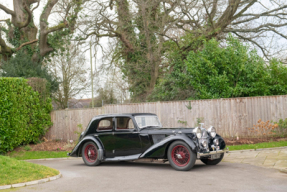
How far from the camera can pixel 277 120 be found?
14406 millimetres

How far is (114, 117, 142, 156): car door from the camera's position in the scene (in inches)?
383

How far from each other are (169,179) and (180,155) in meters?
1.24

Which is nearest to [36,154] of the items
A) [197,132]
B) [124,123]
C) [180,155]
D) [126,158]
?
[124,123]

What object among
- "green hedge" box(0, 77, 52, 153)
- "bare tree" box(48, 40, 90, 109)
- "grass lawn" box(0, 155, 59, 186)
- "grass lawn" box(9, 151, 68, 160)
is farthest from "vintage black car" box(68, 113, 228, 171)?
"bare tree" box(48, 40, 90, 109)

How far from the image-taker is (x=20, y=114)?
15.5 meters

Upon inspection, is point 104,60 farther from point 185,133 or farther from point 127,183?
point 127,183

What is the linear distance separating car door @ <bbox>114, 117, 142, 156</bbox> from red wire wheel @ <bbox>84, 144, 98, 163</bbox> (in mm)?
815

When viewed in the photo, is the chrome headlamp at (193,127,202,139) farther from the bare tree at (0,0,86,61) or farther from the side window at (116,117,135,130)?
the bare tree at (0,0,86,61)

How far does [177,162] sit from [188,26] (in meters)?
15.4

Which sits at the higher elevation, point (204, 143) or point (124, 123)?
point (124, 123)

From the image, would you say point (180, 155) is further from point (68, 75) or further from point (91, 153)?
point (68, 75)

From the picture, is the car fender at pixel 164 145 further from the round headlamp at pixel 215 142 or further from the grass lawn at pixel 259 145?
the grass lawn at pixel 259 145

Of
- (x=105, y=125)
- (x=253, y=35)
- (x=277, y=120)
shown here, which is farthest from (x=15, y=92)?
(x=253, y=35)

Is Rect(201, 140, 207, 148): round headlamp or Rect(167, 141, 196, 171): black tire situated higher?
Rect(201, 140, 207, 148): round headlamp
